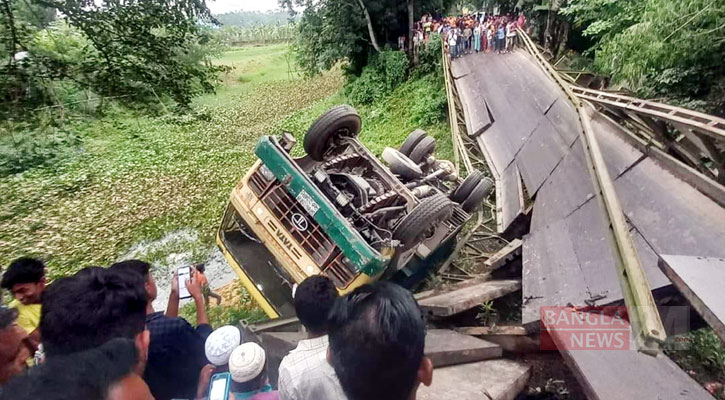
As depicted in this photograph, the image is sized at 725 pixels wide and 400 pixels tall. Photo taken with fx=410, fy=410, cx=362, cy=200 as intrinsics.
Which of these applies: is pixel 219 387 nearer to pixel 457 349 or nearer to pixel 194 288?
pixel 194 288

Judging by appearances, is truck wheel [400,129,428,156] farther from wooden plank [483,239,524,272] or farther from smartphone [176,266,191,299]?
smartphone [176,266,191,299]

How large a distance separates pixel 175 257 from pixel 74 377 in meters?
5.78

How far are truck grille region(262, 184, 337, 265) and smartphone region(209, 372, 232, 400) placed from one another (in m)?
1.66

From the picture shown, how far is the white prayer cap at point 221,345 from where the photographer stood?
7.38ft

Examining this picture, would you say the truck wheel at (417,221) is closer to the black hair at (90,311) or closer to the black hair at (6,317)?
the black hair at (90,311)

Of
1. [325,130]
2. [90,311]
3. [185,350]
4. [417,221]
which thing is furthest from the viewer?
[325,130]

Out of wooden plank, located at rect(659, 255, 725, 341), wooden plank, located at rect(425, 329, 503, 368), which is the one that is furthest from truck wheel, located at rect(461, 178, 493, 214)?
wooden plank, located at rect(659, 255, 725, 341)

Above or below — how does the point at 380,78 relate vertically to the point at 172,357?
below

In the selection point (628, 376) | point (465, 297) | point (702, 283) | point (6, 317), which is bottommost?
point (465, 297)

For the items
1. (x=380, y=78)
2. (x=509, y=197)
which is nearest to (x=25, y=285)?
(x=509, y=197)

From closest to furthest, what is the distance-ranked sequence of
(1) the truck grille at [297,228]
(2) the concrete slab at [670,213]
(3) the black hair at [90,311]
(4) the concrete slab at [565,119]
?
(3) the black hair at [90,311] < (2) the concrete slab at [670,213] < (1) the truck grille at [297,228] < (4) the concrete slab at [565,119]

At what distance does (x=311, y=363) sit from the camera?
74.0 inches

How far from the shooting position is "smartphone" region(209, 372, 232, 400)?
6.37ft

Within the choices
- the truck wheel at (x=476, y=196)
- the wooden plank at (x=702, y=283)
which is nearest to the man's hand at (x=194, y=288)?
the wooden plank at (x=702, y=283)
